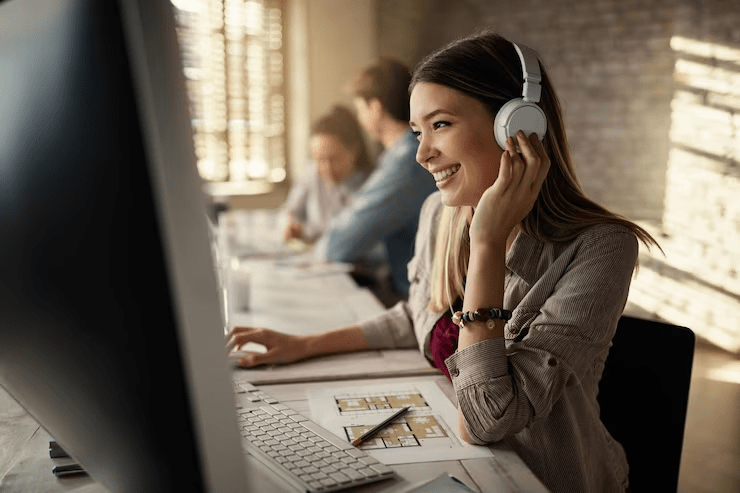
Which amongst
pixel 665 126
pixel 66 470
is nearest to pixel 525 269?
pixel 66 470

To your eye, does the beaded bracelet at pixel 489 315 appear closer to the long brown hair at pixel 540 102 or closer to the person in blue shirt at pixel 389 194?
the long brown hair at pixel 540 102

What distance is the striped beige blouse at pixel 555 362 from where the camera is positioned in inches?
35.8

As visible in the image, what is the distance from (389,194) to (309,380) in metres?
1.48

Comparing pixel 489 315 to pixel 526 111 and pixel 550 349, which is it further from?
pixel 526 111

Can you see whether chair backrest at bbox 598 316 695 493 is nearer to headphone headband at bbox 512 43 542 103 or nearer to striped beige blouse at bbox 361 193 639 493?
striped beige blouse at bbox 361 193 639 493

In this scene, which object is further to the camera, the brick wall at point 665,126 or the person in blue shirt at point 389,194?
the brick wall at point 665,126

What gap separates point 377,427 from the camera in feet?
3.09

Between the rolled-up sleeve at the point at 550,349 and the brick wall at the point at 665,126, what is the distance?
309cm

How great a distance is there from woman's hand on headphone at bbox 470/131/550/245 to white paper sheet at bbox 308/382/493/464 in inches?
11.4

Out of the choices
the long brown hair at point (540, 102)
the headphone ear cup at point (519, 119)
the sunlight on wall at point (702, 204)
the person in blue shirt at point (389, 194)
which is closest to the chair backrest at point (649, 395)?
the long brown hair at point (540, 102)

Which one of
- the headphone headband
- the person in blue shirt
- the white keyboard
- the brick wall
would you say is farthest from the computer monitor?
the brick wall

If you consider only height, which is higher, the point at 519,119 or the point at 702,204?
the point at 519,119

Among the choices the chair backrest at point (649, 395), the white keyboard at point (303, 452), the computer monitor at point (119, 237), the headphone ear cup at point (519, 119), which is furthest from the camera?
the chair backrest at point (649, 395)

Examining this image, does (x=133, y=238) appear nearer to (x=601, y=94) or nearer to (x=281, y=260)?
(x=281, y=260)
